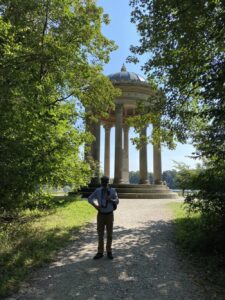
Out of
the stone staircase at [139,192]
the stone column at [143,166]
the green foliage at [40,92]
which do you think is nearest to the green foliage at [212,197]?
the green foliage at [40,92]

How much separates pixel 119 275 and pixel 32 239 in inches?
169

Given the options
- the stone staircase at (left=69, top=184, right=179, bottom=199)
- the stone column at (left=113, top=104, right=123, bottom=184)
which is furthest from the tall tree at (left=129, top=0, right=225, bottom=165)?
the stone column at (left=113, top=104, right=123, bottom=184)

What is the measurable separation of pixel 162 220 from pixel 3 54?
36.4 ft

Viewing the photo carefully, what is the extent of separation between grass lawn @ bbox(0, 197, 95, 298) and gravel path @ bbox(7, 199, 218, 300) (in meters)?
0.38

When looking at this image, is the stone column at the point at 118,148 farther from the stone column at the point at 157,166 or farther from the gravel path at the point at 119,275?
the gravel path at the point at 119,275

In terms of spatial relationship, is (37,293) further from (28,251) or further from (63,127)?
(63,127)

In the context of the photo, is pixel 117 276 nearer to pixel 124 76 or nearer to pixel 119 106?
pixel 119 106

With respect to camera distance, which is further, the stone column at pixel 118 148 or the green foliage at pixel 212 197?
the stone column at pixel 118 148

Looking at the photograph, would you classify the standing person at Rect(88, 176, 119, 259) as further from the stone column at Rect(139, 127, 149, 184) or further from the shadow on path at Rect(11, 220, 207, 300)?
the stone column at Rect(139, 127, 149, 184)

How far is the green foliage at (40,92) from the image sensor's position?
31.5 feet

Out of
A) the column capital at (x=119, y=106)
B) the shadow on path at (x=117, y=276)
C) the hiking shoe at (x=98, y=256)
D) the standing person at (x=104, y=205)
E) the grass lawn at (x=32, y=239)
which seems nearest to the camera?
the shadow on path at (x=117, y=276)

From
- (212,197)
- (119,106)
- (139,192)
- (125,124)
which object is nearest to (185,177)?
(212,197)

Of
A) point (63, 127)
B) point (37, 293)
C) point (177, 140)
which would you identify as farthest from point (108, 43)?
point (37, 293)

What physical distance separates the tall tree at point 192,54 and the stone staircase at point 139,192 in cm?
1784
